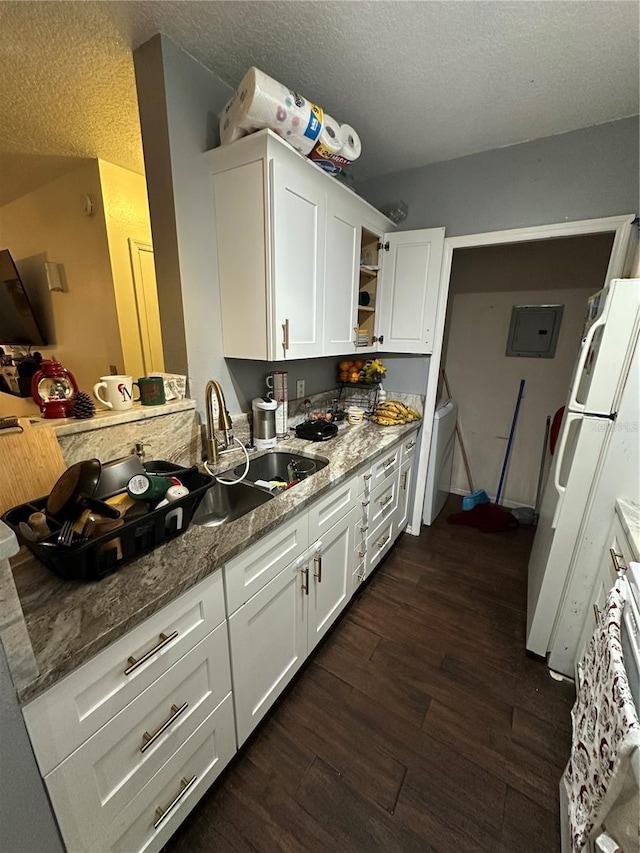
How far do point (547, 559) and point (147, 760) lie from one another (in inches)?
64.7

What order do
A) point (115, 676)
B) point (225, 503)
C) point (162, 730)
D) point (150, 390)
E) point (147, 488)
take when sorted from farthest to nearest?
point (225, 503), point (150, 390), point (147, 488), point (162, 730), point (115, 676)

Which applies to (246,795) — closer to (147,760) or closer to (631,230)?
(147,760)

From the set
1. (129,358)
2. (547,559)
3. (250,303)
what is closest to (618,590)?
(547,559)

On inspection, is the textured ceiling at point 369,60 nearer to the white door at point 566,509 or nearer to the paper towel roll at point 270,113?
the paper towel roll at point 270,113

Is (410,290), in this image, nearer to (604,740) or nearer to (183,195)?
(183,195)

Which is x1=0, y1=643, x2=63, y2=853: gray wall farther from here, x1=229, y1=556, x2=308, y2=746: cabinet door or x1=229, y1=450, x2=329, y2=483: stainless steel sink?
x1=229, y1=450, x2=329, y2=483: stainless steel sink

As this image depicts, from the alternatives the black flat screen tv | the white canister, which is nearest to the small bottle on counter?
the white canister

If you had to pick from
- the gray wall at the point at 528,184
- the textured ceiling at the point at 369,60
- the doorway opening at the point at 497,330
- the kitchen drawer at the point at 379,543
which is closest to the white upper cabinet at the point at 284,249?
the gray wall at the point at 528,184

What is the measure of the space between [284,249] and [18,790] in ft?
5.39

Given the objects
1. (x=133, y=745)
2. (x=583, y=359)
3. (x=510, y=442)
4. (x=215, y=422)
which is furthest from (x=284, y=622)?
(x=510, y=442)

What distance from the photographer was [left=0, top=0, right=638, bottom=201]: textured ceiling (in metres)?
1.09

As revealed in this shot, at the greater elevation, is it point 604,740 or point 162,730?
point 604,740

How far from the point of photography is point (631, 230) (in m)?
1.63

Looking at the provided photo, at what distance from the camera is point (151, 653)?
0.79 meters
